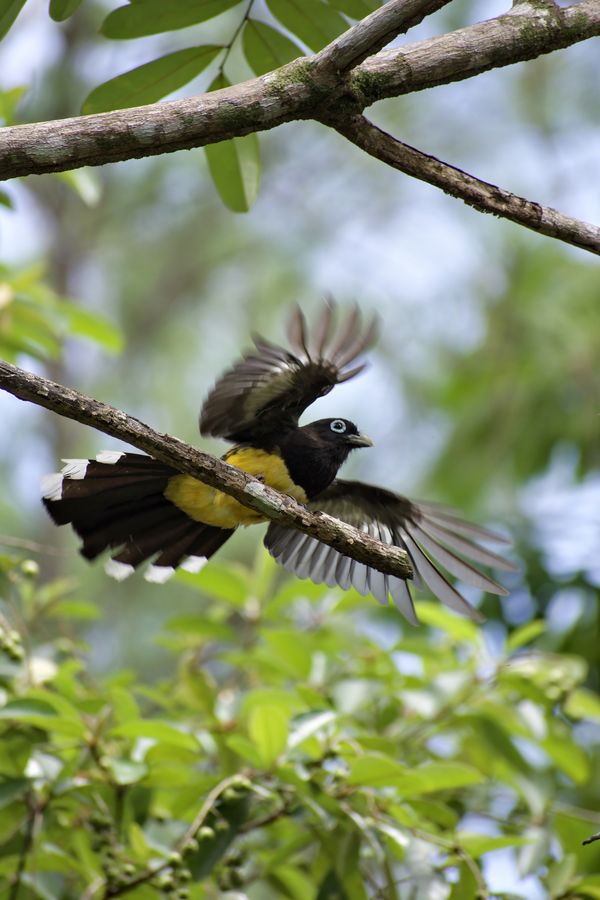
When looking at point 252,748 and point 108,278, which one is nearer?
point 252,748

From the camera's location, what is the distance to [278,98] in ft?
7.43

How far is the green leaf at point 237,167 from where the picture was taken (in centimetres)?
308

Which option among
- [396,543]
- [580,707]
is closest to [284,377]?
[396,543]

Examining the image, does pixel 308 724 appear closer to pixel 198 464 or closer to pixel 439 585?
pixel 439 585

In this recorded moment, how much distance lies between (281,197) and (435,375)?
9.48ft

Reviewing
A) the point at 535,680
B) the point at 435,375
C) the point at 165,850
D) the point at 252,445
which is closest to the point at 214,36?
the point at 435,375

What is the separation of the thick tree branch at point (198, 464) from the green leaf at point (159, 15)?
1.18 meters

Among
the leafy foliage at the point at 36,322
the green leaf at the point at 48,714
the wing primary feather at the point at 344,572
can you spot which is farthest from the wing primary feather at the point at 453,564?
the leafy foliage at the point at 36,322

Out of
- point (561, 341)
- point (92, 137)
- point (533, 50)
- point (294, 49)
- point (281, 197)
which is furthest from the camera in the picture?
point (281, 197)

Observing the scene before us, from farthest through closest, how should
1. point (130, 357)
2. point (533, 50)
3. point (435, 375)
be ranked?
point (130, 357)
point (435, 375)
point (533, 50)

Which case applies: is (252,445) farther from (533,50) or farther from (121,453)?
(533,50)

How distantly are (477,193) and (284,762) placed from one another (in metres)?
1.73

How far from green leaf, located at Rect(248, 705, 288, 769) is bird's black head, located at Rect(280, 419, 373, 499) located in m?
0.95

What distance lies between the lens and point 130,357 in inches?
360
